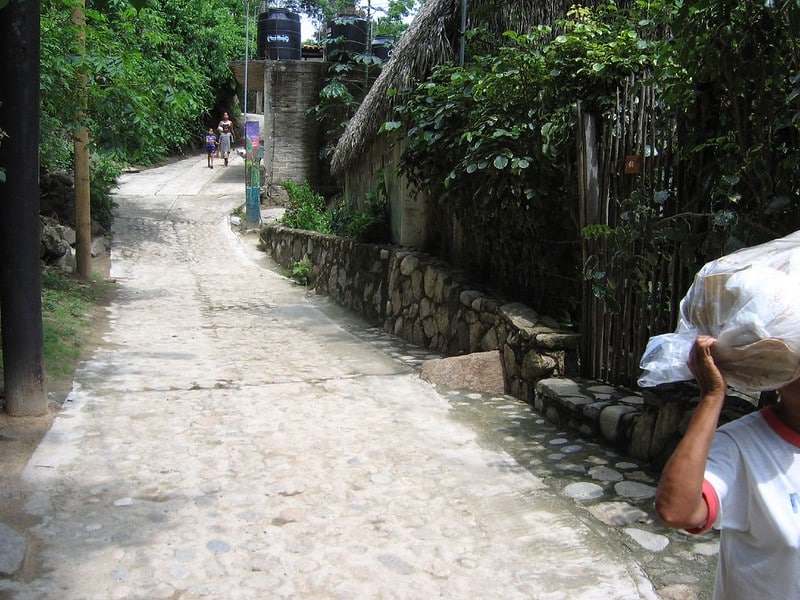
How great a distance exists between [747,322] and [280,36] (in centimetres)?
2023

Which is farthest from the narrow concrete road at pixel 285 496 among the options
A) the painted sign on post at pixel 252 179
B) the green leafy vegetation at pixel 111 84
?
the painted sign on post at pixel 252 179

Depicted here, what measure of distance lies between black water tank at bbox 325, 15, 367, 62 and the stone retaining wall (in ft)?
31.0

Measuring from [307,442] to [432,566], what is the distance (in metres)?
1.50

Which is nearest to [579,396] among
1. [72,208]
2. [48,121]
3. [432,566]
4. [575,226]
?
[575,226]

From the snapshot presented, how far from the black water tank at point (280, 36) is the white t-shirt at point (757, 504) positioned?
19946mm

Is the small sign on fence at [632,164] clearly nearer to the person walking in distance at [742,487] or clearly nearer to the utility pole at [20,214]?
the person walking in distance at [742,487]

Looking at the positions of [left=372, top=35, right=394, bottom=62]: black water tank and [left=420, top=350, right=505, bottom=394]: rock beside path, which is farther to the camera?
[left=372, top=35, right=394, bottom=62]: black water tank

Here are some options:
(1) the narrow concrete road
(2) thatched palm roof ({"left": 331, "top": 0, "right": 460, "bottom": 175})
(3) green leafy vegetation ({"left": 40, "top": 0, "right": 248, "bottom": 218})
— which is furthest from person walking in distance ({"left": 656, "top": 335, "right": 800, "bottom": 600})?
(3) green leafy vegetation ({"left": 40, "top": 0, "right": 248, "bottom": 218})

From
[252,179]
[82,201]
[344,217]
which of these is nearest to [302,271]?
[344,217]

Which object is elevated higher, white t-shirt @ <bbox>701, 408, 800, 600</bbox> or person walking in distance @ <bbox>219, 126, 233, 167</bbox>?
person walking in distance @ <bbox>219, 126, 233, 167</bbox>

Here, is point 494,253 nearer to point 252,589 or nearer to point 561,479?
point 561,479

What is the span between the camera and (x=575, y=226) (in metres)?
5.21

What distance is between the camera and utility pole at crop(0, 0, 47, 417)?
13.5 ft

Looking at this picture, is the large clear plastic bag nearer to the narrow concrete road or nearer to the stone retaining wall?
the narrow concrete road
